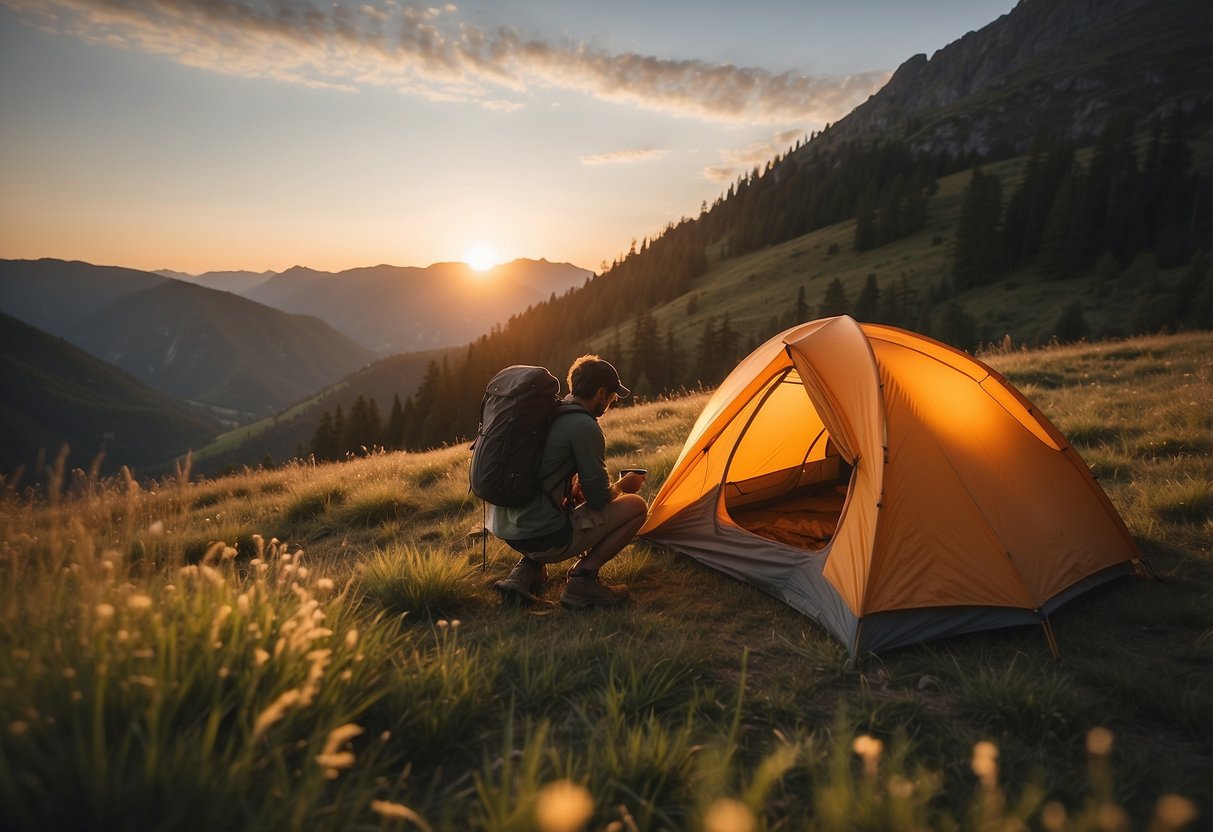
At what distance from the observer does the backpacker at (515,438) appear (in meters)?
5.09

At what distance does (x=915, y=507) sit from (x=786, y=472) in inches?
128

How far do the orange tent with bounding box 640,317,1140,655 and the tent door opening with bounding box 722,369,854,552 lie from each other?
30.1 inches

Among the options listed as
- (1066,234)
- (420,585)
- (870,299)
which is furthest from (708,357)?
(420,585)

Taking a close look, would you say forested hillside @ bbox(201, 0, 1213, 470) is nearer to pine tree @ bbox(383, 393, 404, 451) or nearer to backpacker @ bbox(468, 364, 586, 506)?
pine tree @ bbox(383, 393, 404, 451)

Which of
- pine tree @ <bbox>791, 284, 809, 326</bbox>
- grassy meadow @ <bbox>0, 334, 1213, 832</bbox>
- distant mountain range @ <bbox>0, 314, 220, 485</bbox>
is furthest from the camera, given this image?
distant mountain range @ <bbox>0, 314, 220, 485</bbox>

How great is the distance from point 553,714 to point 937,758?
221cm

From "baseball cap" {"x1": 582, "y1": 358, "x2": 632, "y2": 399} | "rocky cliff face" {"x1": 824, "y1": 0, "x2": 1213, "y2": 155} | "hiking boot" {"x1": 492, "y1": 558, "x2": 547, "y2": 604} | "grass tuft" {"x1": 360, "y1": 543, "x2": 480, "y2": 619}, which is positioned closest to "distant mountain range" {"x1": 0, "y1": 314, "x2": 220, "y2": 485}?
"grass tuft" {"x1": 360, "y1": 543, "x2": 480, "y2": 619}

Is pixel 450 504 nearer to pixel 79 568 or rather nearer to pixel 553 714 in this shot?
pixel 553 714

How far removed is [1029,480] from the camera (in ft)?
17.8

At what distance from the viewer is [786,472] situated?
829cm

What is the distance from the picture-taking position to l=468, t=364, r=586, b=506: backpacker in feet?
16.7

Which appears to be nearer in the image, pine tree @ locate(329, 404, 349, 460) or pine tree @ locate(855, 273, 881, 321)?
pine tree @ locate(329, 404, 349, 460)

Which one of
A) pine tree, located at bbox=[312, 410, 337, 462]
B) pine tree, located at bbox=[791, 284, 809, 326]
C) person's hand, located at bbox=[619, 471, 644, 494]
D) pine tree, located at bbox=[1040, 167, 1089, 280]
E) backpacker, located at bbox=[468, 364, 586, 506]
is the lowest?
pine tree, located at bbox=[312, 410, 337, 462]

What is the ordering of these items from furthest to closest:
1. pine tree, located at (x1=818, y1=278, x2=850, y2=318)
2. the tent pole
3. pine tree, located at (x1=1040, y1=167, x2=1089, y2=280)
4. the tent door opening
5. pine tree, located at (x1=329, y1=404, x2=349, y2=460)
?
pine tree, located at (x1=818, y1=278, x2=850, y2=318), pine tree, located at (x1=329, y1=404, x2=349, y2=460), pine tree, located at (x1=1040, y1=167, x2=1089, y2=280), the tent door opening, the tent pole
